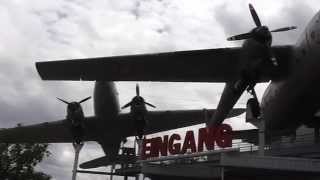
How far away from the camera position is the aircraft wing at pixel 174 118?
4694 centimetres

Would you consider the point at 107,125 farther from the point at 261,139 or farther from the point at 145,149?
the point at 261,139

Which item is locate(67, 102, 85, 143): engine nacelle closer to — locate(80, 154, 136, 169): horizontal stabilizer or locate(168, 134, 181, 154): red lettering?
locate(80, 154, 136, 169): horizontal stabilizer

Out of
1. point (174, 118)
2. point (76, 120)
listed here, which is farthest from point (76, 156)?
point (174, 118)

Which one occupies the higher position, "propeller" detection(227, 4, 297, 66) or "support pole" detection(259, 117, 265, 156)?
"propeller" detection(227, 4, 297, 66)

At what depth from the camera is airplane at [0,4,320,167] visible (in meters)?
30.4

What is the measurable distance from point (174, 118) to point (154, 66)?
12722mm

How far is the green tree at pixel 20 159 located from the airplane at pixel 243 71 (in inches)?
905

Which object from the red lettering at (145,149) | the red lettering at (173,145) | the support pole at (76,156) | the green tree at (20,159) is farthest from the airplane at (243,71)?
the green tree at (20,159)

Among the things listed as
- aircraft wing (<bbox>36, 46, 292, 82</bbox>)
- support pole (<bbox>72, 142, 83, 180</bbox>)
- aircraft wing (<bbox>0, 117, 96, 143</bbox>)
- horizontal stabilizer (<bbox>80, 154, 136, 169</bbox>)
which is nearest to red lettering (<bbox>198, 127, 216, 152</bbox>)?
aircraft wing (<bbox>36, 46, 292, 82</bbox>)

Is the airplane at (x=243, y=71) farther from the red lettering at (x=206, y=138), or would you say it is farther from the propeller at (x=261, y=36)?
the red lettering at (x=206, y=138)

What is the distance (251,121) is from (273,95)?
466 cm

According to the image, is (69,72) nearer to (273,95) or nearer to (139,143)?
(139,143)

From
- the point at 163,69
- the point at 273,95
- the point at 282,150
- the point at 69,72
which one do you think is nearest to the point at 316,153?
the point at 282,150

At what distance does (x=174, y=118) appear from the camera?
47.7 metres
